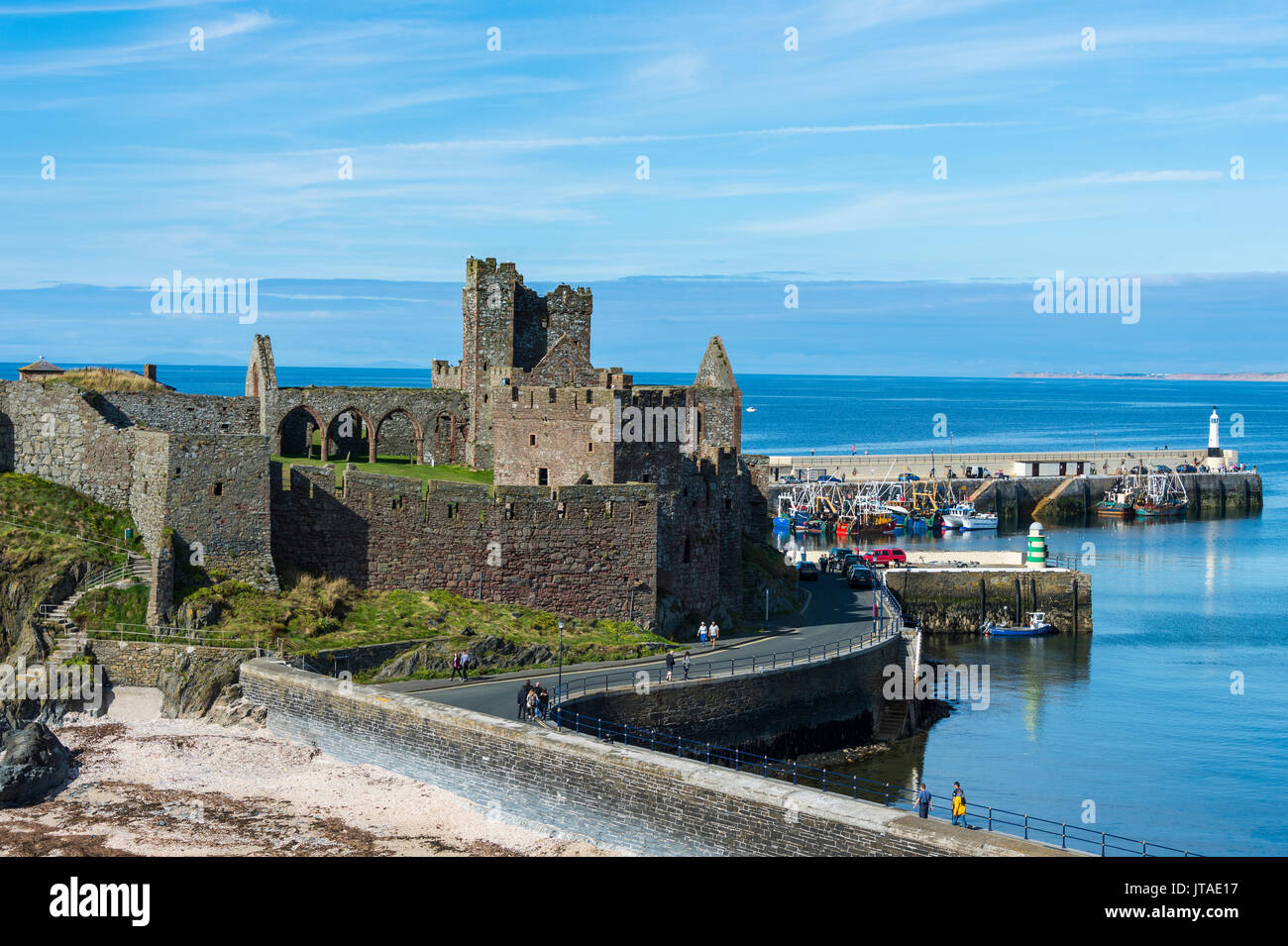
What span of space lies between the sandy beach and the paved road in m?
3.59

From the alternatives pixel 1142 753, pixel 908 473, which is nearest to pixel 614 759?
pixel 1142 753

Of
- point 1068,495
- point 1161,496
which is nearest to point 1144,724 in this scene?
point 1068,495

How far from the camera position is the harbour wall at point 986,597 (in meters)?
77.2

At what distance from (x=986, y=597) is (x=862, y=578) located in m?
12.8

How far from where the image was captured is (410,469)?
2328 inches

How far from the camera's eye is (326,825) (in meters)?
35.2

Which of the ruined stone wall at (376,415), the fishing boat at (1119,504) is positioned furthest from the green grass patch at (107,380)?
the fishing boat at (1119,504)

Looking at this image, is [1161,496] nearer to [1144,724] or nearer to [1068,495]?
[1068,495]

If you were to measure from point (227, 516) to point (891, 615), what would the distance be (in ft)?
82.4

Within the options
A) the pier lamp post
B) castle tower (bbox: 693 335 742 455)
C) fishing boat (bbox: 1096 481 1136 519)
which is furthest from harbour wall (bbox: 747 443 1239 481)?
the pier lamp post

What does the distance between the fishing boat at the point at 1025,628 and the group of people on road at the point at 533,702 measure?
41527 millimetres

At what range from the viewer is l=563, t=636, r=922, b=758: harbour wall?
4319 centimetres

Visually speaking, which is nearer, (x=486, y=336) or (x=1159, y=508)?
(x=486, y=336)

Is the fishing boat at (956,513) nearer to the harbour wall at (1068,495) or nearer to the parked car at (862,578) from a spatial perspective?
the harbour wall at (1068,495)
